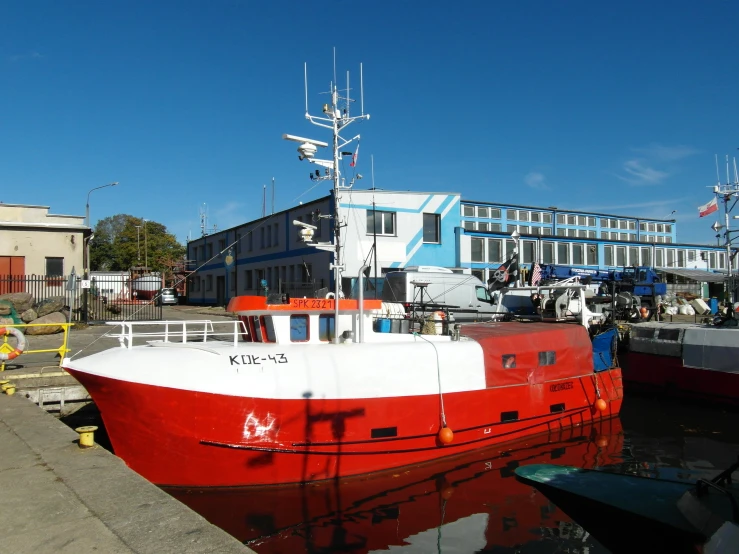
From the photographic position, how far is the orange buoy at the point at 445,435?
1101 cm

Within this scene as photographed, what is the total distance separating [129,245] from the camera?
7550 cm

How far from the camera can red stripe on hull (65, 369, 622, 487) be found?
9344 mm

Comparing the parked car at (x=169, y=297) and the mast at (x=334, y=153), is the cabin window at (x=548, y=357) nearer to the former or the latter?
the mast at (x=334, y=153)

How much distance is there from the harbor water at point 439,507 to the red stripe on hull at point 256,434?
317mm

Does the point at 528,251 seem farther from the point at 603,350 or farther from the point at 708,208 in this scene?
the point at 603,350

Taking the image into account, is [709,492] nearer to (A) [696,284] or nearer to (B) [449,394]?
(B) [449,394]

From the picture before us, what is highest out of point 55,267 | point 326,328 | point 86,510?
point 55,267

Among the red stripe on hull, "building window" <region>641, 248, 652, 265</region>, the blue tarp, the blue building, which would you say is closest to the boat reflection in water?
the red stripe on hull

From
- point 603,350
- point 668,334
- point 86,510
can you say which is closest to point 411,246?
point 668,334

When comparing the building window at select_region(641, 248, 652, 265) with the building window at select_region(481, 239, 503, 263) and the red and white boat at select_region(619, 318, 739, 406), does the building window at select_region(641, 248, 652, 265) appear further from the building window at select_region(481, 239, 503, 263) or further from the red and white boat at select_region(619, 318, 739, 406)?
the red and white boat at select_region(619, 318, 739, 406)

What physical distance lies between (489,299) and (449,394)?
38.2 feet

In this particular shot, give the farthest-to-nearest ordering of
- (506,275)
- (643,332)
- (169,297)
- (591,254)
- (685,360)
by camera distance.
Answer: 1. (169,297)
2. (591,254)
3. (506,275)
4. (643,332)
5. (685,360)

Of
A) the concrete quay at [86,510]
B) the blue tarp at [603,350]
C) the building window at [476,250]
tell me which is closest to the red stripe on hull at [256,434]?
the concrete quay at [86,510]

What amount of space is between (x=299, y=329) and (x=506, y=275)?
1436 cm
